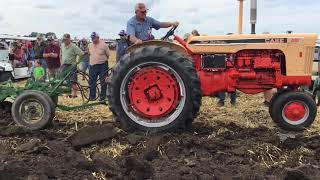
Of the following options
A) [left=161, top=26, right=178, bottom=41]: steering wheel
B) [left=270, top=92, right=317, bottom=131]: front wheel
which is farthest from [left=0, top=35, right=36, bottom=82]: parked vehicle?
[left=270, top=92, right=317, bottom=131]: front wheel

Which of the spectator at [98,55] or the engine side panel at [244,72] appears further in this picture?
the spectator at [98,55]

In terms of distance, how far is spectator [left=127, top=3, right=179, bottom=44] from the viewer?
7777 millimetres

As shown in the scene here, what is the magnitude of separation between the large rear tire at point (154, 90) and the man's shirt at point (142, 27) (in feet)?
2.95

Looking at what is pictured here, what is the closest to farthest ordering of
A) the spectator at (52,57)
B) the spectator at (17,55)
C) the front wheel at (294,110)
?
the front wheel at (294,110)
the spectator at (52,57)
the spectator at (17,55)

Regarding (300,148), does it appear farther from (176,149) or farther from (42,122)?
(42,122)

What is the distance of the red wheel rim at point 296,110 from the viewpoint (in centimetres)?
730

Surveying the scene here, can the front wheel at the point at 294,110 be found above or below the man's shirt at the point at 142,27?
below

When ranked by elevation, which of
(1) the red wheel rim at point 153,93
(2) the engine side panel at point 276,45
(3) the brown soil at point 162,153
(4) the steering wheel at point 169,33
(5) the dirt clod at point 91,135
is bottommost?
(3) the brown soil at point 162,153

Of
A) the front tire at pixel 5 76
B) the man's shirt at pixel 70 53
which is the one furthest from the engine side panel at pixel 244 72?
the front tire at pixel 5 76

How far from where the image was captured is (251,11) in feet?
25.1

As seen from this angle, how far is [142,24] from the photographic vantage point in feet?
26.1

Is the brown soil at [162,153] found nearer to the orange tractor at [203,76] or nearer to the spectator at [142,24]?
the orange tractor at [203,76]

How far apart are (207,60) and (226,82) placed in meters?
0.40

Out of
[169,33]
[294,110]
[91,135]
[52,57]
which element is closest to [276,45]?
[294,110]
